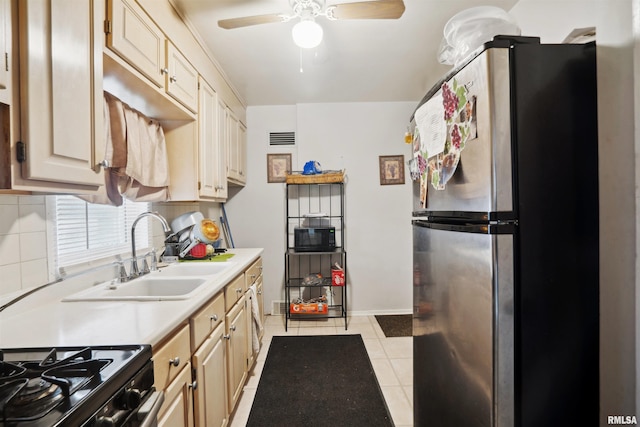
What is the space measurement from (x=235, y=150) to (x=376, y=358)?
231 cm

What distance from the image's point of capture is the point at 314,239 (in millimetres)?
2883

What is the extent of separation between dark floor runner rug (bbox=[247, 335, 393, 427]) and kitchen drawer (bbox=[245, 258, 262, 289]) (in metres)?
0.69

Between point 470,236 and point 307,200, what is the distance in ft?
7.82

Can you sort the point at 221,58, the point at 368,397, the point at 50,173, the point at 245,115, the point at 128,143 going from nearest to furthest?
the point at 50,173
the point at 128,143
the point at 368,397
the point at 221,58
the point at 245,115

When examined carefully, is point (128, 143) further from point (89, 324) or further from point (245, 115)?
point (245, 115)

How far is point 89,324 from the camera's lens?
0.92m

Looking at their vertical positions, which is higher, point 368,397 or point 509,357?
point 509,357

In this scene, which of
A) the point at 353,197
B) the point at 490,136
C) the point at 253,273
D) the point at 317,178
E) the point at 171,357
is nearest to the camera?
the point at 490,136

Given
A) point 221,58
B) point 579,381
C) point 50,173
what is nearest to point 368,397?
point 579,381

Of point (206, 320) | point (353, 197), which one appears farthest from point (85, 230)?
point (353, 197)

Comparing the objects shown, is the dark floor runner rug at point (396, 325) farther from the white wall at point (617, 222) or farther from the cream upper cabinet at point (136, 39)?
the cream upper cabinet at point (136, 39)

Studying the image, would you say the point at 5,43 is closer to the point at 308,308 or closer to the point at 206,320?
the point at 206,320

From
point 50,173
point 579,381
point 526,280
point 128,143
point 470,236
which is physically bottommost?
point 579,381

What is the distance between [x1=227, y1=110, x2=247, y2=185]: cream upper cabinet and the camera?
2502 millimetres
